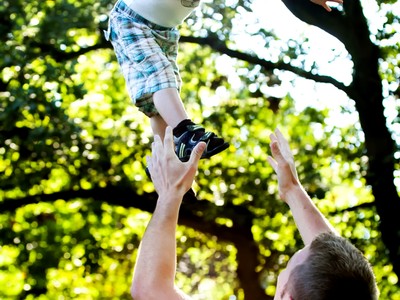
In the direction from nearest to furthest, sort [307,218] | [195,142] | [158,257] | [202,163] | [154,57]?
[158,257], [195,142], [307,218], [154,57], [202,163]

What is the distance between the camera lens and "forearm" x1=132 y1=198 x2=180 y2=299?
259 centimetres

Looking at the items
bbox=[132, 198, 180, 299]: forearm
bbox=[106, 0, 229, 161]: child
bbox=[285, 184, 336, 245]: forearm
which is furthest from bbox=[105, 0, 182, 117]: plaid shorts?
bbox=[132, 198, 180, 299]: forearm

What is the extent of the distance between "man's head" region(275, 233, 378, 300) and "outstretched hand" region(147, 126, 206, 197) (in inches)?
19.0

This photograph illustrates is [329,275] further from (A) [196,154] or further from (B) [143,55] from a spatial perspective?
(B) [143,55]

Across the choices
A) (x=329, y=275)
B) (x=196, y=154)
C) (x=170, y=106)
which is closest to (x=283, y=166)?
(x=170, y=106)

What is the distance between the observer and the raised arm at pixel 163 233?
2.60 meters

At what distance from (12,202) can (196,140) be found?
700 cm

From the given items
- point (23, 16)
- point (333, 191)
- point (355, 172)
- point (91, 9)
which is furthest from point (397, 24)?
point (23, 16)

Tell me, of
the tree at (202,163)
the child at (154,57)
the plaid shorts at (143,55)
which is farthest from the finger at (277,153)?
the tree at (202,163)

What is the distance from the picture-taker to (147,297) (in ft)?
8.43

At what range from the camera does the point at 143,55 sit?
3484 millimetres

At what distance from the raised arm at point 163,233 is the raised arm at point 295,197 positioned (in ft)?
2.22

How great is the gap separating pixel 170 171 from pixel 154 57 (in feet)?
2.86

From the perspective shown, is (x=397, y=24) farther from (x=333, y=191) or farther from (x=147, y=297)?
(x=147, y=297)
